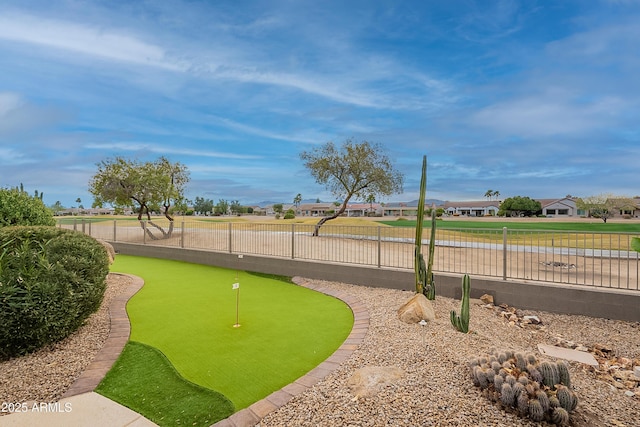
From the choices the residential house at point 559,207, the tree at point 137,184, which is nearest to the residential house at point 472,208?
the residential house at point 559,207

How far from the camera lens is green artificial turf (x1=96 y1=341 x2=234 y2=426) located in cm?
258

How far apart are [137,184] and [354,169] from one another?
11325 mm

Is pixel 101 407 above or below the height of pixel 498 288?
below

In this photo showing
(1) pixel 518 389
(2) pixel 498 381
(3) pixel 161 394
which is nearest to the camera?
(1) pixel 518 389

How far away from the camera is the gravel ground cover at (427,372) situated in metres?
2.47

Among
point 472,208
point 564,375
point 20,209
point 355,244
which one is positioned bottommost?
point 564,375

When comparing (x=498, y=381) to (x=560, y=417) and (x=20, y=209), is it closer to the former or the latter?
(x=560, y=417)

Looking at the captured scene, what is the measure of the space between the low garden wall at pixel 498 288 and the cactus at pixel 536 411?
4.34 meters

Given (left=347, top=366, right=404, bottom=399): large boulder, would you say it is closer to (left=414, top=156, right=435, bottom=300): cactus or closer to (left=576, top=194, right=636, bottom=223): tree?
(left=414, top=156, right=435, bottom=300): cactus

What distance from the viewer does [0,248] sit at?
3.98 m

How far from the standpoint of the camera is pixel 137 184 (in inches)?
600

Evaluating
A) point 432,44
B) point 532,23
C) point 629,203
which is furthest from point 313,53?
point 629,203

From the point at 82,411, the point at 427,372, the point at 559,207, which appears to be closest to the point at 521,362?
the point at 427,372

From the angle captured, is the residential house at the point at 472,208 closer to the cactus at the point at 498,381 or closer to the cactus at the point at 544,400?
the cactus at the point at 498,381
